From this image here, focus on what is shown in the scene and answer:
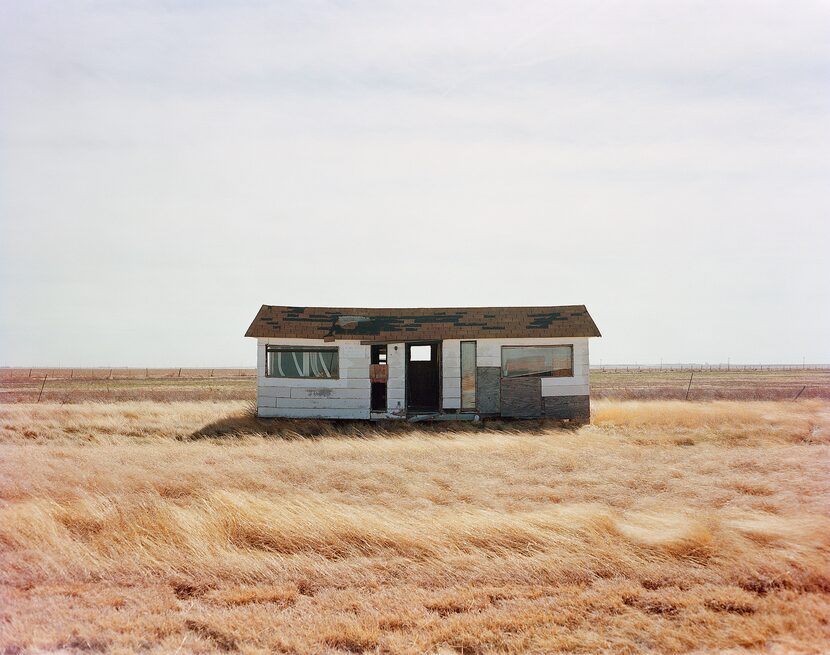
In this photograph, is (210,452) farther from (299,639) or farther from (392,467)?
(299,639)

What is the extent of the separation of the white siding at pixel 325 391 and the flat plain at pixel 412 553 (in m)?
7.33

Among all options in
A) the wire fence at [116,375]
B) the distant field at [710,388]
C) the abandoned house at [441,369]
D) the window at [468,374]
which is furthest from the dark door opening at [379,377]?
the wire fence at [116,375]

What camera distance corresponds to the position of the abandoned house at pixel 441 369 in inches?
854

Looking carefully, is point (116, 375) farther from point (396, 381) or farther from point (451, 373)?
point (451, 373)

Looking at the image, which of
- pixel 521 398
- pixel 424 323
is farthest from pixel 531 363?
pixel 424 323

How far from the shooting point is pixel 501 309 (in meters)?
23.2

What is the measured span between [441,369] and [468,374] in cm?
86

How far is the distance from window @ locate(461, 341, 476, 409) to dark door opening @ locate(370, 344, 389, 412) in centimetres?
242

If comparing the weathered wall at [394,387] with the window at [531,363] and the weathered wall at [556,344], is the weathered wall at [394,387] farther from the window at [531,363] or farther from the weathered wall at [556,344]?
the window at [531,363]

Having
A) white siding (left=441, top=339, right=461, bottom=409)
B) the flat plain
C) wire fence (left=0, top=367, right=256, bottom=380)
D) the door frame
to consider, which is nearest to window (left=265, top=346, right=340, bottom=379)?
the door frame

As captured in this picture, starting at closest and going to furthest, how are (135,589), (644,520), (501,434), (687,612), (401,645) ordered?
1. (401,645)
2. (687,612)
3. (135,589)
4. (644,520)
5. (501,434)

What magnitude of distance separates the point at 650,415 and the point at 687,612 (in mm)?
16363

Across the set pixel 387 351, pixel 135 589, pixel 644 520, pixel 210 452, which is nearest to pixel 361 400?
pixel 387 351

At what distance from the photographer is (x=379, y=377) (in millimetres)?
21891
